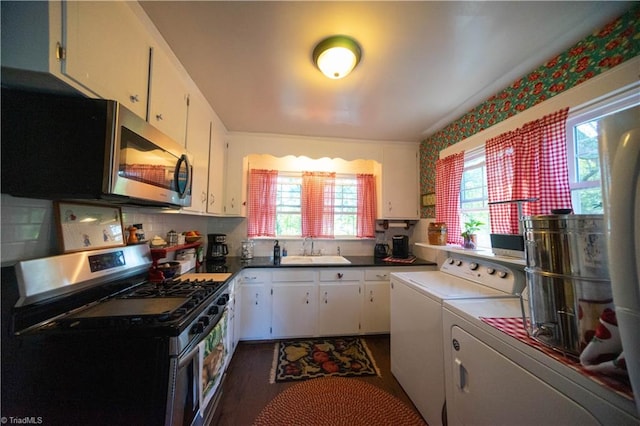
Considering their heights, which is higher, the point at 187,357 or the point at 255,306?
the point at 187,357

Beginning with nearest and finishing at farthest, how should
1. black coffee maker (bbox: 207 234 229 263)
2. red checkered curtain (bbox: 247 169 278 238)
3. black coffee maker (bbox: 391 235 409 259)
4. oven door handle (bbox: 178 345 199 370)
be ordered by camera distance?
oven door handle (bbox: 178 345 199 370) < black coffee maker (bbox: 207 234 229 263) < black coffee maker (bbox: 391 235 409 259) < red checkered curtain (bbox: 247 169 278 238)

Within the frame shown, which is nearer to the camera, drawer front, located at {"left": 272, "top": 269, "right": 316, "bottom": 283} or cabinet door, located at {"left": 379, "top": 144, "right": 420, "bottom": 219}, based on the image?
drawer front, located at {"left": 272, "top": 269, "right": 316, "bottom": 283}

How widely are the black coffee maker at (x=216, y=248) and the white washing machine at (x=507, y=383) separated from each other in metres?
2.32

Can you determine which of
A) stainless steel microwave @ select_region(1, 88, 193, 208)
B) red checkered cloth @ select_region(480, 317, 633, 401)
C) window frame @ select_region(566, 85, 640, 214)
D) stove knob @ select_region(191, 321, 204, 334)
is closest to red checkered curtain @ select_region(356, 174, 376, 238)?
window frame @ select_region(566, 85, 640, 214)

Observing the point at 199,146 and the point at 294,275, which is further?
the point at 294,275

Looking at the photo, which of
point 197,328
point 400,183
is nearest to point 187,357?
point 197,328

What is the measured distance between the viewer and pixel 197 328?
3.53 feet

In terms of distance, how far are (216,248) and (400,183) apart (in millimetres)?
2523

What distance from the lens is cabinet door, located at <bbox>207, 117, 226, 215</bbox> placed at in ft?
7.25

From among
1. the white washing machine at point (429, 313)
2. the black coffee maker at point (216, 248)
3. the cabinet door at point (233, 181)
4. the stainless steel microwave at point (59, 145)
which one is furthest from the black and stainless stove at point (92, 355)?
the cabinet door at point (233, 181)

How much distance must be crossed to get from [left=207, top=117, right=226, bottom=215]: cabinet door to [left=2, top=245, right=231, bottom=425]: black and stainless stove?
4.17 feet

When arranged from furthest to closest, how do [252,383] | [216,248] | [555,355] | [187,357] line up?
[216,248], [252,383], [187,357], [555,355]

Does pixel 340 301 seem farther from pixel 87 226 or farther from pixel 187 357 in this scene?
pixel 87 226

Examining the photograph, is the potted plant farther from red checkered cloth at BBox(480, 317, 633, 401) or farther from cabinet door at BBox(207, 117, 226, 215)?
cabinet door at BBox(207, 117, 226, 215)
